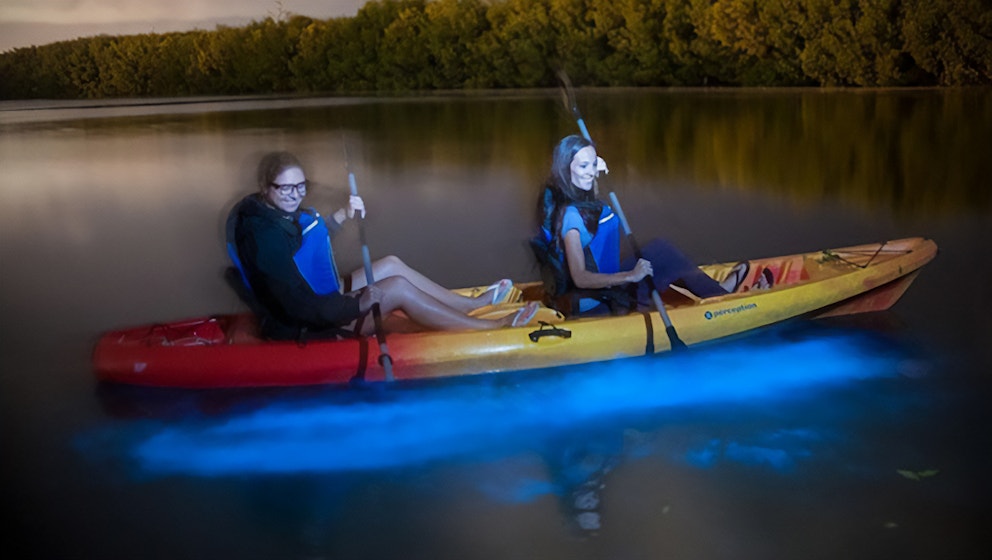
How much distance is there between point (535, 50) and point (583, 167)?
884cm

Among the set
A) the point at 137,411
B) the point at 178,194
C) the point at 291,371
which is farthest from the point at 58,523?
the point at 178,194

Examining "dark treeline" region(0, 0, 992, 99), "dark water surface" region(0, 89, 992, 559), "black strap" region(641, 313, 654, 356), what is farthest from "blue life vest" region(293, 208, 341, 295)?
"dark treeline" region(0, 0, 992, 99)

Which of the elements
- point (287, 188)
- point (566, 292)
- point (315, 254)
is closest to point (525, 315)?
point (566, 292)

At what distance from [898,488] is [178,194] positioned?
254 inches

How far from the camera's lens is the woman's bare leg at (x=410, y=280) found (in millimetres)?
3098

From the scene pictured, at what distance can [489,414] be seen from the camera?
296 centimetres

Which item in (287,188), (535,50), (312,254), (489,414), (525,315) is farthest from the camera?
(535,50)

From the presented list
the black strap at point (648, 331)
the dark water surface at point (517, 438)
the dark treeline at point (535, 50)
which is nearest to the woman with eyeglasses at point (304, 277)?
the dark water surface at point (517, 438)

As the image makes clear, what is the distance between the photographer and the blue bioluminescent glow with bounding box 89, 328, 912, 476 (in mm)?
2695

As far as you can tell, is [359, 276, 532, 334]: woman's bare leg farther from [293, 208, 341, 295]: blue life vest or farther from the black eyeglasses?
the black eyeglasses

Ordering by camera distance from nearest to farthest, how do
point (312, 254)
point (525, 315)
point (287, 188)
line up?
point (287, 188) < point (312, 254) < point (525, 315)

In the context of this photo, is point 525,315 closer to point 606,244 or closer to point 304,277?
point 606,244

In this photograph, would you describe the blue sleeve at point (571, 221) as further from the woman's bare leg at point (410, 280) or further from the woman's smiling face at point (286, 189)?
the woman's smiling face at point (286, 189)

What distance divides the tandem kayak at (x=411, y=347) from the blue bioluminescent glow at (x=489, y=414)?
121mm
